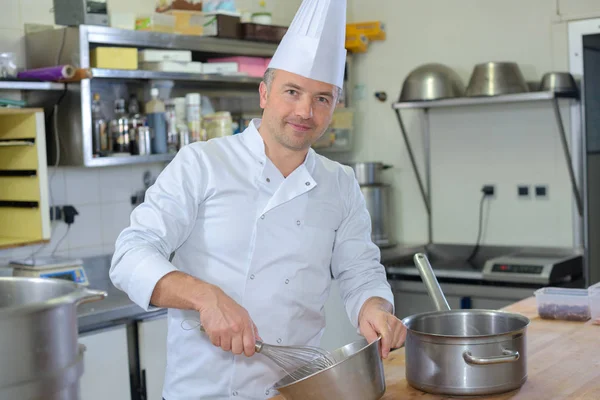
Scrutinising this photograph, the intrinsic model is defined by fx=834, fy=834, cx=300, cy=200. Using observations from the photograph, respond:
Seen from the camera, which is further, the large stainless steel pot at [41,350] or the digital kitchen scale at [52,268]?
the digital kitchen scale at [52,268]

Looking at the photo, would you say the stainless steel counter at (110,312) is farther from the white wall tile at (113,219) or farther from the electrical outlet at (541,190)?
the electrical outlet at (541,190)

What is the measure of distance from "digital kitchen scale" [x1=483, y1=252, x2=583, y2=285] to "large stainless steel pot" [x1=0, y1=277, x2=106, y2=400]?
2668 mm

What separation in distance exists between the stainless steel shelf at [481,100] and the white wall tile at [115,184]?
148cm

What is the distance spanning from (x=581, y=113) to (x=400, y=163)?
1112 millimetres

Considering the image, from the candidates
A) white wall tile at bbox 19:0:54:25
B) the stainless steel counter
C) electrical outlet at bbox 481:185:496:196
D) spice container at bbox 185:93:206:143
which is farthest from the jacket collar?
electrical outlet at bbox 481:185:496:196

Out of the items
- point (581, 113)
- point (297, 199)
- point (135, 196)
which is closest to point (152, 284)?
point (297, 199)

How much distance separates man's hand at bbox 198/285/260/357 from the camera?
1541mm

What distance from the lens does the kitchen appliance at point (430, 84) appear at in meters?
Answer: 4.28

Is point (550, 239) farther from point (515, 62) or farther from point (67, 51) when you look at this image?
point (67, 51)

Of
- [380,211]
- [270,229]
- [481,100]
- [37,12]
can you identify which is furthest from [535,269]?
[37,12]

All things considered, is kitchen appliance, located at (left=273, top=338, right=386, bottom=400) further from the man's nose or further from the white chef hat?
the white chef hat

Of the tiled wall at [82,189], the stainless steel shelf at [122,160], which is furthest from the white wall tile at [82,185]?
the stainless steel shelf at [122,160]

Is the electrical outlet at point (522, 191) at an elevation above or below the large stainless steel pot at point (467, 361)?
above

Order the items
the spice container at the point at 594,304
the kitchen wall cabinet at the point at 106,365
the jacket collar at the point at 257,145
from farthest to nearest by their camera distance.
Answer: the kitchen wall cabinet at the point at 106,365, the spice container at the point at 594,304, the jacket collar at the point at 257,145
